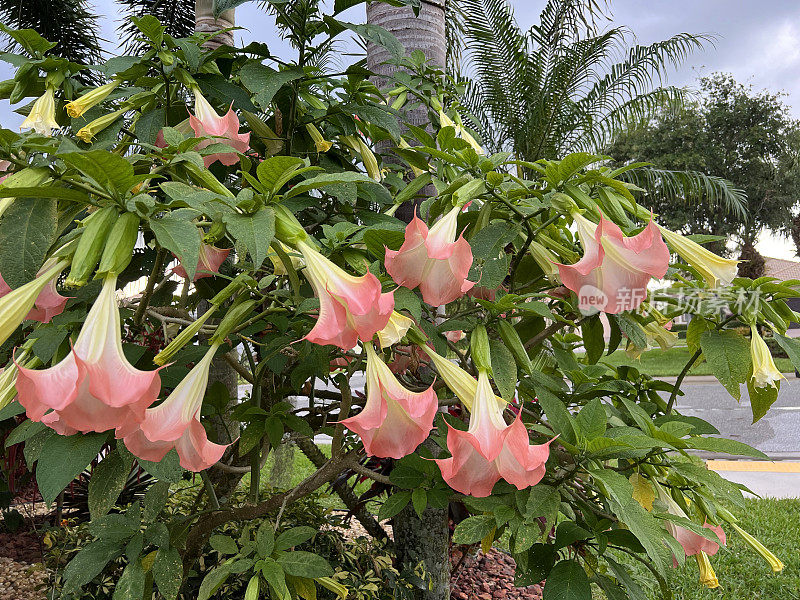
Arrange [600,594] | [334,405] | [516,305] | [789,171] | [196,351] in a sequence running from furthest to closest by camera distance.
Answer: [789,171] → [600,594] → [334,405] → [196,351] → [516,305]

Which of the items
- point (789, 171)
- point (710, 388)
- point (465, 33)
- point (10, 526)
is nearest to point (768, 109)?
point (789, 171)

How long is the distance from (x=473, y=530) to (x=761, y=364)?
508mm

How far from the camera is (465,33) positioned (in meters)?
7.26

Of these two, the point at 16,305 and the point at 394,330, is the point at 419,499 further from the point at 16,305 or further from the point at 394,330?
the point at 16,305

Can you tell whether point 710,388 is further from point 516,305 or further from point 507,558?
point 516,305

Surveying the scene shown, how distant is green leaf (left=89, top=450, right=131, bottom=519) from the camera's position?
36.6 inches

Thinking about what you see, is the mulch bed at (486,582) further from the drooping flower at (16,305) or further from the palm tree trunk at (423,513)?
the drooping flower at (16,305)

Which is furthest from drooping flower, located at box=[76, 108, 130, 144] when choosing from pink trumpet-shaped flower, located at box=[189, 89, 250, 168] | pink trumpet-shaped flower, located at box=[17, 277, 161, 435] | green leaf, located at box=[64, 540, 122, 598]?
green leaf, located at box=[64, 540, 122, 598]

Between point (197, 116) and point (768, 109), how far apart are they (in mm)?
18134

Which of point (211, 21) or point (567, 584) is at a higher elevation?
point (211, 21)

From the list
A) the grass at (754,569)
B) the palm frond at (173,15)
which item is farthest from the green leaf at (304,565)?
the palm frond at (173,15)

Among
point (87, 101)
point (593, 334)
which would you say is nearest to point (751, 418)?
point (593, 334)

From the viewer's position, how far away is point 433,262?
72 cm

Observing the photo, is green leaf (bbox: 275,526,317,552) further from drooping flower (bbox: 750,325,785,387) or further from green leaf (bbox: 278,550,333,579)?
drooping flower (bbox: 750,325,785,387)
